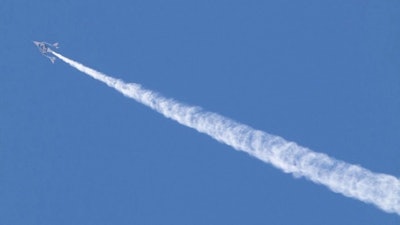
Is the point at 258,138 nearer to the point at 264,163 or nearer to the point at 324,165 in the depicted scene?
the point at 264,163

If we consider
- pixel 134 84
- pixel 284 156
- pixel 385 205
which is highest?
pixel 134 84

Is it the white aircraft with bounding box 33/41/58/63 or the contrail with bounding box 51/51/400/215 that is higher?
the white aircraft with bounding box 33/41/58/63

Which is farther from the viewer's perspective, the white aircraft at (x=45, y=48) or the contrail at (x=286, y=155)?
the white aircraft at (x=45, y=48)

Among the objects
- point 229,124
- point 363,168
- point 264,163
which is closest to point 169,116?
point 229,124

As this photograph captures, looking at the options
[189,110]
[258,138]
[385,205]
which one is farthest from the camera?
[189,110]

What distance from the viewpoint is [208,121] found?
183ft

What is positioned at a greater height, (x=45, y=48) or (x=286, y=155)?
(x=45, y=48)

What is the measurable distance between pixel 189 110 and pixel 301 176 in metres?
12.6

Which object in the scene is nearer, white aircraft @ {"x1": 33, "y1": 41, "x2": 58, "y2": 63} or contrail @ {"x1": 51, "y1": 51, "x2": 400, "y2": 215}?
contrail @ {"x1": 51, "y1": 51, "x2": 400, "y2": 215}

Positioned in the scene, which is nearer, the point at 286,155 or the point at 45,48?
the point at 286,155

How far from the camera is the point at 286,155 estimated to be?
165ft

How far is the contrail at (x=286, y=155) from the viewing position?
46031 millimetres

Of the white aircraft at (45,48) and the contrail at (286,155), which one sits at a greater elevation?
the white aircraft at (45,48)

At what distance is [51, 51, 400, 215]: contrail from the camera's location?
4603 centimetres
